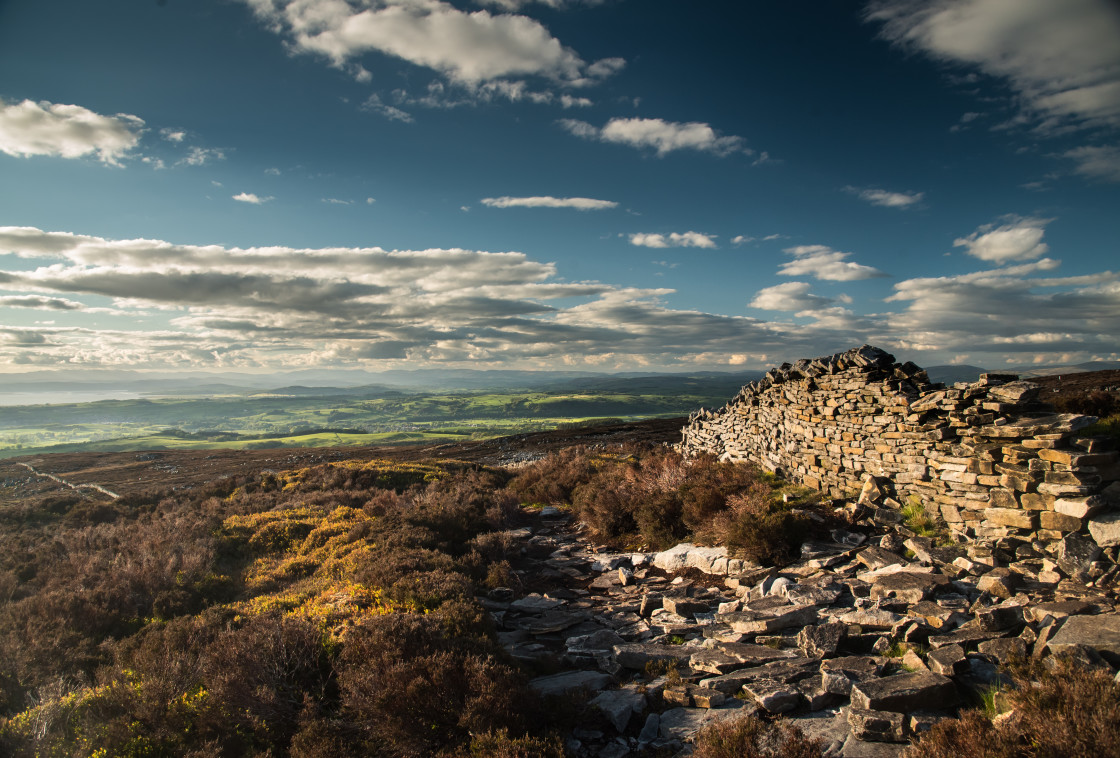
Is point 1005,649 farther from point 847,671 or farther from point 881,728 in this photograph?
point 881,728

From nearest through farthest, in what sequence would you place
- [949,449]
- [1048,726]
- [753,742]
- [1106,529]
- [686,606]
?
1. [1048,726]
2. [753,742]
3. [1106,529]
4. [686,606]
5. [949,449]

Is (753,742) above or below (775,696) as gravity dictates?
above

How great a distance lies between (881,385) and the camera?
1109cm

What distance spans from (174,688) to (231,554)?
9737 mm

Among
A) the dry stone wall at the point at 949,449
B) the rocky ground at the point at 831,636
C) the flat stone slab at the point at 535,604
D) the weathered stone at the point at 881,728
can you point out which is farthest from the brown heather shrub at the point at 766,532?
the weathered stone at the point at 881,728

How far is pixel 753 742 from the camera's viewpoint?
4.65m

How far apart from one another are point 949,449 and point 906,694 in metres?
5.98

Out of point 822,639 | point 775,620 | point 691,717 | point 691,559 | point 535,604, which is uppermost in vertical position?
point 822,639

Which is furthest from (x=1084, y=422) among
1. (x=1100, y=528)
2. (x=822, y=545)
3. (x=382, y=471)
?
(x=382, y=471)

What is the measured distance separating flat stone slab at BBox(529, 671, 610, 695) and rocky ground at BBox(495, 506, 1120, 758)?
32 mm

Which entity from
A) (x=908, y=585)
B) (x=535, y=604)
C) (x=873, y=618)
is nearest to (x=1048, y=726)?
(x=873, y=618)

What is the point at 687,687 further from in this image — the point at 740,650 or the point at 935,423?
the point at 935,423

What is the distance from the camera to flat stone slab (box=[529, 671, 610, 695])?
6.54 metres

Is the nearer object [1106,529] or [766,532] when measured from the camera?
[1106,529]
